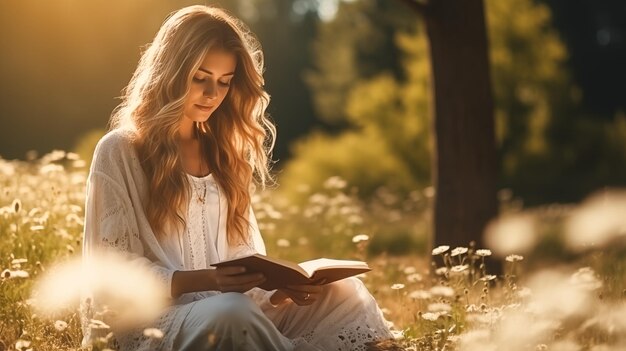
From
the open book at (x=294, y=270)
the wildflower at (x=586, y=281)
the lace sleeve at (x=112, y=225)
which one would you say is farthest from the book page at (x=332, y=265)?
the wildflower at (x=586, y=281)

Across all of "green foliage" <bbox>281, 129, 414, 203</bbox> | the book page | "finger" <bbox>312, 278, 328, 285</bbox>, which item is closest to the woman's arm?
the book page

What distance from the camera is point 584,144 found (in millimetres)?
19281

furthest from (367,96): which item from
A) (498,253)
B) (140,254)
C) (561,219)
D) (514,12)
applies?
(140,254)

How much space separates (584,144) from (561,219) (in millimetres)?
7453

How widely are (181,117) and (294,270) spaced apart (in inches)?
42.5

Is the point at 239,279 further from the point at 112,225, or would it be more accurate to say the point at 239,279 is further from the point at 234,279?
the point at 112,225

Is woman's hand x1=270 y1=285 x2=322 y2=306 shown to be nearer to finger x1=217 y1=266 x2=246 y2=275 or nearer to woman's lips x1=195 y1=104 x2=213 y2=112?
finger x1=217 y1=266 x2=246 y2=275

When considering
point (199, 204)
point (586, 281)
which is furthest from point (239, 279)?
point (586, 281)

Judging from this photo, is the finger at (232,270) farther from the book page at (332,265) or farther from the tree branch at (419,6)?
the tree branch at (419,6)

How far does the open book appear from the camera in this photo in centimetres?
357

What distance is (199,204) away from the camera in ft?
14.2

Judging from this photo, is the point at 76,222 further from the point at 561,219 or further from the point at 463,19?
the point at 561,219

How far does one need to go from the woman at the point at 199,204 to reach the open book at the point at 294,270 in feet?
0.23

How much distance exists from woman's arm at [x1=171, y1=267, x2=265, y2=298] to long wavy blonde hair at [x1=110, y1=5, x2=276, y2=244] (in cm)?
36
